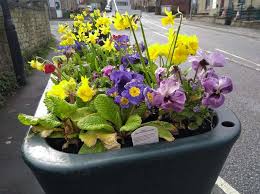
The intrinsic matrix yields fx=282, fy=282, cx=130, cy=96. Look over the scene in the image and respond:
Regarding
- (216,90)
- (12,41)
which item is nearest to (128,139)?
(216,90)

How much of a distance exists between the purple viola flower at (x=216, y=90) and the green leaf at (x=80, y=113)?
1.92ft

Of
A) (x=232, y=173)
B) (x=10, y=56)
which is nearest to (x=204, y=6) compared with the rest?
(x=10, y=56)

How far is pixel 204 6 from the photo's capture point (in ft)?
114

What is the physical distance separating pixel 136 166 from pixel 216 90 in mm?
509

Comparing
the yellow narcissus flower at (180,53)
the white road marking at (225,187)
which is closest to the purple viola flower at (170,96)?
the yellow narcissus flower at (180,53)

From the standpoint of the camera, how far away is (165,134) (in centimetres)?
128

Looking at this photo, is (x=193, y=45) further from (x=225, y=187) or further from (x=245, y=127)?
(x=245, y=127)

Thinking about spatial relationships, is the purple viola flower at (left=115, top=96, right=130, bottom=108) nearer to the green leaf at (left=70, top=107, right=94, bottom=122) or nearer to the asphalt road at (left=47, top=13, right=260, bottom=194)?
the green leaf at (left=70, top=107, right=94, bottom=122)

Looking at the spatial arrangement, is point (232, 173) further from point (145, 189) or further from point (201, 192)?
point (145, 189)

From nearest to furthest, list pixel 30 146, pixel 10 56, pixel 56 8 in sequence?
pixel 30 146 → pixel 10 56 → pixel 56 8

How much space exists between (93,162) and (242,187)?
1.79 metres

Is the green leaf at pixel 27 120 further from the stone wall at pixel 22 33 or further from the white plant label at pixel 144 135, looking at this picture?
the stone wall at pixel 22 33

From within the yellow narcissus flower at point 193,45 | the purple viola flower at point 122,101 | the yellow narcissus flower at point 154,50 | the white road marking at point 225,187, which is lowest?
the white road marking at point 225,187

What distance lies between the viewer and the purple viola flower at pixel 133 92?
130 centimetres
